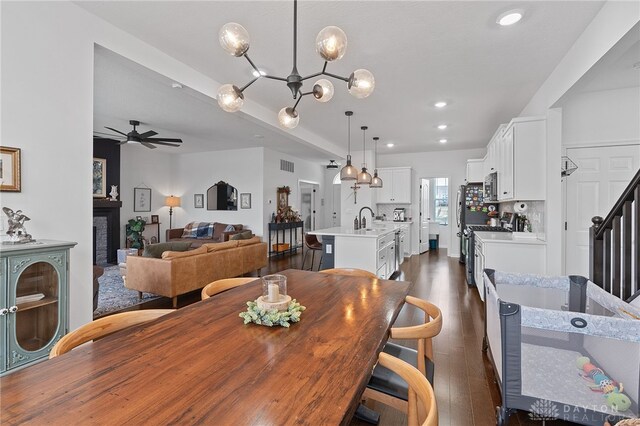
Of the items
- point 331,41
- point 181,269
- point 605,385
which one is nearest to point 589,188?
point 605,385

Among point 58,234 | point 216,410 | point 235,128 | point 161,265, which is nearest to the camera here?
point 216,410

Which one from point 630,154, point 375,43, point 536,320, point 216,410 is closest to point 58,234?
point 216,410

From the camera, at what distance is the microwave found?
4.85 metres

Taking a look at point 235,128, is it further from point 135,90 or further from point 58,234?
point 58,234

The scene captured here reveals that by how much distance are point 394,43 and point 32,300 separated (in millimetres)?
3323

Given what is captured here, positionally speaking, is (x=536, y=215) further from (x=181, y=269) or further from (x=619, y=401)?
(x=181, y=269)

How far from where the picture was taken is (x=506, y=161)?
3949 millimetres

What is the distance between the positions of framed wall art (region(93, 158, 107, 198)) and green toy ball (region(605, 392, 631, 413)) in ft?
27.1

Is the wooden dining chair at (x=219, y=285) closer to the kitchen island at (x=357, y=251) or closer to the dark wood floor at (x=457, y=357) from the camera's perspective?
the dark wood floor at (x=457, y=357)

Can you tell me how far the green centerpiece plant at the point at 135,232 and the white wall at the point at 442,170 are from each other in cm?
685

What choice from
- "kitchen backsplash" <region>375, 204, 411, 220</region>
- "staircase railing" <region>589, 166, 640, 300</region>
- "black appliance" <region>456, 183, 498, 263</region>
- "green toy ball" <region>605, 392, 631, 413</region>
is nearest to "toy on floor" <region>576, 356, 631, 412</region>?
"green toy ball" <region>605, 392, 631, 413</region>

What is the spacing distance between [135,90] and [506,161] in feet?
16.4

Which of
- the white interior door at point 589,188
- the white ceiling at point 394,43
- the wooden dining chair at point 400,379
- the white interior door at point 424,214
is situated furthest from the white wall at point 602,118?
the white interior door at point 424,214

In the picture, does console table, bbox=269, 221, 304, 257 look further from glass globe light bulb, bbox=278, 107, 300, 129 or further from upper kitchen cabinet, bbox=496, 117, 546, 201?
glass globe light bulb, bbox=278, 107, 300, 129
